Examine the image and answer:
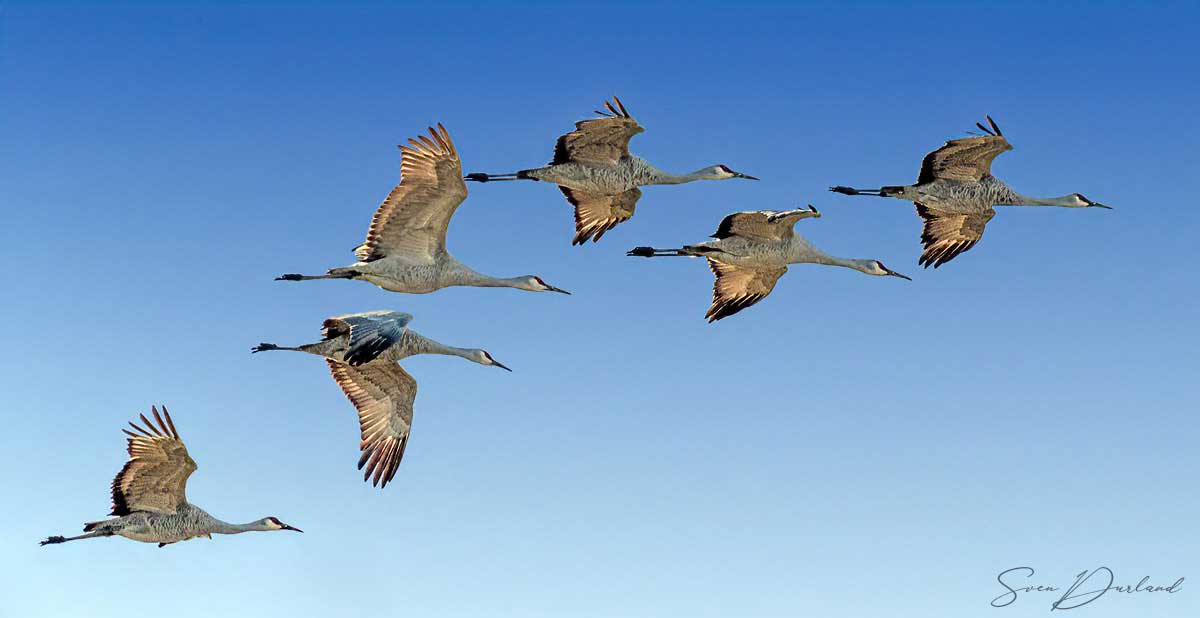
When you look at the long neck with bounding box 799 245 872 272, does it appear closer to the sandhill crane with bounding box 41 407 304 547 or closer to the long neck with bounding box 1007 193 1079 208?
the long neck with bounding box 1007 193 1079 208

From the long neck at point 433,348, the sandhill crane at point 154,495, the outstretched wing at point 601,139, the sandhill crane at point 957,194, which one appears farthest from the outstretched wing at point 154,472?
the sandhill crane at point 957,194

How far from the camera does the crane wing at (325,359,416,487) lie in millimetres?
26000

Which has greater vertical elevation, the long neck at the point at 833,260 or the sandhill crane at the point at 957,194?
the sandhill crane at the point at 957,194

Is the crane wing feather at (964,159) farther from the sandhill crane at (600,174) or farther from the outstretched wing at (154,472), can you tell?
the outstretched wing at (154,472)

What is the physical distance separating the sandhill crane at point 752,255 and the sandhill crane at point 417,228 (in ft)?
11.8

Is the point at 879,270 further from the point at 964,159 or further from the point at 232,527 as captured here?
the point at 232,527

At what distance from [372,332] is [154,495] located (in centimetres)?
459

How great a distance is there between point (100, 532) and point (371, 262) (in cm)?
566

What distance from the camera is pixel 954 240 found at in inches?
1136

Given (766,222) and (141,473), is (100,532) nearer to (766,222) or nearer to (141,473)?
(141,473)

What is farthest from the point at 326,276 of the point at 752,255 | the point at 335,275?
the point at 752,255

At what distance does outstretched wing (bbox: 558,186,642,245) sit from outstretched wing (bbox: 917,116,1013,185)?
4.87 meters

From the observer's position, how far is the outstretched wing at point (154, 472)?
971 inches

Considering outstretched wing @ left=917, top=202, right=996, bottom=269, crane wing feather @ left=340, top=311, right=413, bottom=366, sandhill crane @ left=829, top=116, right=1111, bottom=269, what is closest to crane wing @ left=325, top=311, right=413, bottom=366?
crane wing feather @ left=340, top=311, right=413, bottom=366
